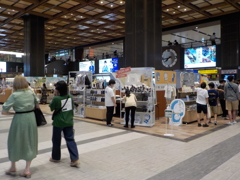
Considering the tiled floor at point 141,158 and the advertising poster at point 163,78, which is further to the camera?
the advertising poster at point 163,78

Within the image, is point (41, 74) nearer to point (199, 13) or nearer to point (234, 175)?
point (199, 13)

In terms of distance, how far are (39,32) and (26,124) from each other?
559 inches

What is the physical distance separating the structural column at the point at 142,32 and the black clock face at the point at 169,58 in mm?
9854

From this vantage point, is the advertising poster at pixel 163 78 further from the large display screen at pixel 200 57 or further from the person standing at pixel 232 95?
the large display screen at pixel 200 57

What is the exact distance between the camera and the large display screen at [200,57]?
53.5 ft

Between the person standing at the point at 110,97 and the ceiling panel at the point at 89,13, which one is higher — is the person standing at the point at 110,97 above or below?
below

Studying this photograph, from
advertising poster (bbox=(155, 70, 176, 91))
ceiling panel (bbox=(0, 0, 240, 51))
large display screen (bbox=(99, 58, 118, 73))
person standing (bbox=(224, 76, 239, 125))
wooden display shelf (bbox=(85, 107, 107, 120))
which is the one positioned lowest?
wooden display shelf (bbox=(85, 107, 107, 120))

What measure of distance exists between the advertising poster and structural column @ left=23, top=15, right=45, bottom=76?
10456 mm

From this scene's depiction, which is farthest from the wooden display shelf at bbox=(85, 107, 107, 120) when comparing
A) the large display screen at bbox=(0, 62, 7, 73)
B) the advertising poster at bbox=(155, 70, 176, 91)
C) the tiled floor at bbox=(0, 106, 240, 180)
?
the large display screen at bbox=(0, 62, 7, 73)

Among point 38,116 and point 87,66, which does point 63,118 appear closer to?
point 38,116

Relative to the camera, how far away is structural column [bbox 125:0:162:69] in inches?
332

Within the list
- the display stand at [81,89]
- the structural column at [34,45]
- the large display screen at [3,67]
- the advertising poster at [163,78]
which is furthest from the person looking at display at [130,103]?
the large display screen at [3,67]

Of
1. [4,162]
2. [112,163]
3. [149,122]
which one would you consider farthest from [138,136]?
[4,162]

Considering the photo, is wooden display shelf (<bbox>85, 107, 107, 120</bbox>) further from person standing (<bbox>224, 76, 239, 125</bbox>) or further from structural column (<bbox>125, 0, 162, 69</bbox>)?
person standing (<bbox>224, 76, 239, 125</bbox>)
